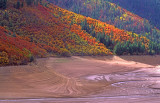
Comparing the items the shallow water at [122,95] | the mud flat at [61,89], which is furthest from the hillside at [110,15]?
the mud flat at [61,89]

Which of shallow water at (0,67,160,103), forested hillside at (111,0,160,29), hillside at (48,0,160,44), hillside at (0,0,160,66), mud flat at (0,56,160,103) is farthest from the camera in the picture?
forested hillside at (111,0,160,29)

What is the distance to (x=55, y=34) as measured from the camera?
42531 millimetres

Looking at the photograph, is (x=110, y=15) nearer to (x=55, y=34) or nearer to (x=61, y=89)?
(x=55, y=34)

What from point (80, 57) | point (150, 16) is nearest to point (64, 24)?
point (80, 57)

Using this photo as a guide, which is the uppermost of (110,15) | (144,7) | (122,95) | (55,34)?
(144,7)

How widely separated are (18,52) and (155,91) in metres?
14.0

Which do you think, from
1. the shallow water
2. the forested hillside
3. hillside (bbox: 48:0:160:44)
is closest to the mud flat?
the shallow water

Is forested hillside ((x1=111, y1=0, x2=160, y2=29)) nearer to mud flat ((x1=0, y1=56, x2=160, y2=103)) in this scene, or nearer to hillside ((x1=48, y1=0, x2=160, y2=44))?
hillside ((x1=48, y1=0, x2=160, y2=44))

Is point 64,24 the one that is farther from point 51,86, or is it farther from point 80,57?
point 51,86

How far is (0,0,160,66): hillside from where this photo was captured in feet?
118

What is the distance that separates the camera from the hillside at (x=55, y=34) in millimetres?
35938

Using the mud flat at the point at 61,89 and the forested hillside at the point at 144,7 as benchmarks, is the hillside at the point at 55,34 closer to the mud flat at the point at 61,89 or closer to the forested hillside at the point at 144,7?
the mud flat at the point at 61,89

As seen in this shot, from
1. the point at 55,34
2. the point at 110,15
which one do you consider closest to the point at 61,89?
the point at 55,34

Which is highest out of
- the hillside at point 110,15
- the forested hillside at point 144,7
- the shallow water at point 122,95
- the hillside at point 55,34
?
the forested hillside at point 144,7
